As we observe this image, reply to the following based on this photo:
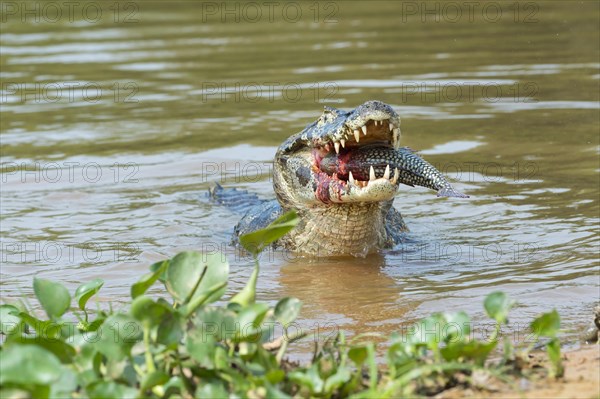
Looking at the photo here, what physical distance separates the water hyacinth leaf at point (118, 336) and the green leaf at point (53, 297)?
1.34 feet

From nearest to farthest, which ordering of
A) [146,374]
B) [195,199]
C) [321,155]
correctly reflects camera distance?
1. [146,374]
2. [321,155]
3. [195,199]

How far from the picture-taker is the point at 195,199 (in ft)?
27.1

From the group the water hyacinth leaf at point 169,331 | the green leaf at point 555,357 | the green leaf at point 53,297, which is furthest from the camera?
the green leaf at point 53,297

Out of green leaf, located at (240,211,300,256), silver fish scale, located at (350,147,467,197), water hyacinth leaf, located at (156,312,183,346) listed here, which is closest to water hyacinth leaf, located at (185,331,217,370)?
water hyacinth leaf, located at (156,312,183,346)

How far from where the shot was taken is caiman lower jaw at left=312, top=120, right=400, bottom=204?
18.4 feet

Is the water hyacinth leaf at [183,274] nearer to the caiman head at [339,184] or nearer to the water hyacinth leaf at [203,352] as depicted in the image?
the water hyacinth leaf at [203,352]

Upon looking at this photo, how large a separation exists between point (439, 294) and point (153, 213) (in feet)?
9.44

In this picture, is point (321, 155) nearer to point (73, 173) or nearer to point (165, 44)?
point (73, 173)

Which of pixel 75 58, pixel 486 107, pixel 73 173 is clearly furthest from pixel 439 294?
pixel 75 58

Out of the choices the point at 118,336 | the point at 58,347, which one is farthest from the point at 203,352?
the point at 58,347

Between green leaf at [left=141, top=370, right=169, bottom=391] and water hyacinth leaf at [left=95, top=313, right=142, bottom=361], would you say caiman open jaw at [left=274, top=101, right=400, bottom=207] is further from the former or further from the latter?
green leaf at [left=141, top=370, right=169, bottom=391]

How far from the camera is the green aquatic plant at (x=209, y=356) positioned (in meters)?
3.10

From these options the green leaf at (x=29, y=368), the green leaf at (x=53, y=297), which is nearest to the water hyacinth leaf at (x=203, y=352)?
the green leaf at (x=29, y=368)

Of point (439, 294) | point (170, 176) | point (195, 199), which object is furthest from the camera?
point (170, 176)
